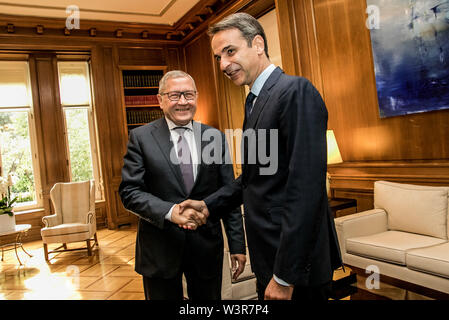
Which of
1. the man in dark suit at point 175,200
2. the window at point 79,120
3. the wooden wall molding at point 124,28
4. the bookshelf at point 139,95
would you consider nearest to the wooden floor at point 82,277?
the man in dark suit at point 175,200

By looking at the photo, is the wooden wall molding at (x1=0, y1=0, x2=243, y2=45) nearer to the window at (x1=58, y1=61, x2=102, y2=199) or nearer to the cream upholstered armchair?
the window at (x1=58, y1=61, x2=102, y2=199)

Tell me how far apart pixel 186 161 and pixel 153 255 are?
410mm

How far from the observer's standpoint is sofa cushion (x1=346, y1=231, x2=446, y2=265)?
8.13ft

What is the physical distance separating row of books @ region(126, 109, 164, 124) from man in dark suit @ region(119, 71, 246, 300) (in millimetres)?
4944

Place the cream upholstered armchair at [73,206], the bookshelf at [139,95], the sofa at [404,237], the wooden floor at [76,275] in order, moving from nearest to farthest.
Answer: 1. the sofa at [404,237]
2. the wooden floor at [76,275]
3. the cream upholstered armchair at [73,206]
4. the bookshelf at [139,95]

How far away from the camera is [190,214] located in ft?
4.44

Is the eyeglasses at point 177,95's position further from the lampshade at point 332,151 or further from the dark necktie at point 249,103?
the lampshade at point 332,151

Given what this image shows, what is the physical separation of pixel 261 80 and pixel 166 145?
57 cm

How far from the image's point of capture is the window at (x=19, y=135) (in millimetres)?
5844

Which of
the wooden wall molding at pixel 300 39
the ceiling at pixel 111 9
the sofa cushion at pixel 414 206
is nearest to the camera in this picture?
the sofa cushion at pixel 414 206

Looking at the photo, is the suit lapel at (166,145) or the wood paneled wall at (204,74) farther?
Result: the wood paneled wall at (204,74)

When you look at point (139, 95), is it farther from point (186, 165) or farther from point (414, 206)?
point (186, 165)

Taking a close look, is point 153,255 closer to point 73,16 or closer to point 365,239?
point 365,239

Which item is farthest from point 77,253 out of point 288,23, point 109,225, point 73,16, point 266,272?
point 266,272
